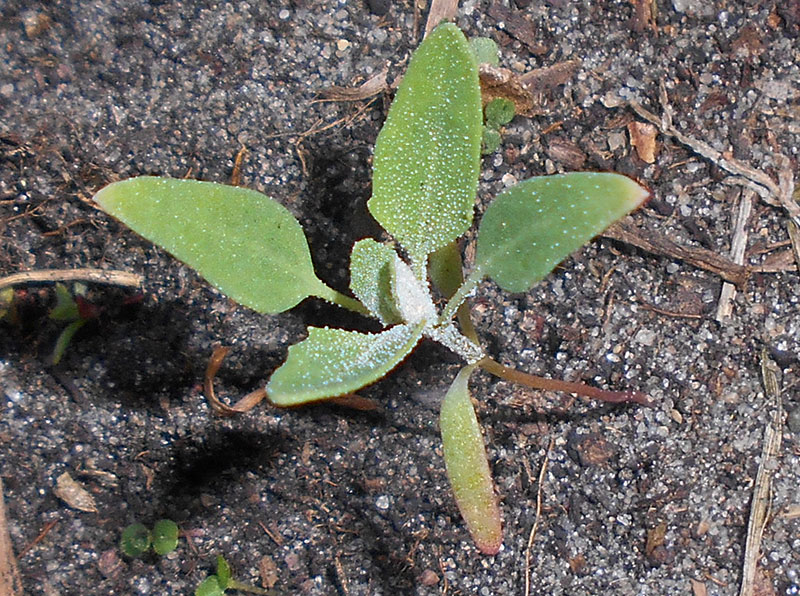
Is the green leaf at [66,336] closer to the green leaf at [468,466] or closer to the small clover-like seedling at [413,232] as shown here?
the small clover-like seedling at [413,232]

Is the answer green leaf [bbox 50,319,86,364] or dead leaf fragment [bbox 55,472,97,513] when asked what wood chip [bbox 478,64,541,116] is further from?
dead leaf fragment [bbox 55,472,97,513]

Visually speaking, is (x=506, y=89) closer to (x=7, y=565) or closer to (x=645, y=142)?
(x=645, y=142)

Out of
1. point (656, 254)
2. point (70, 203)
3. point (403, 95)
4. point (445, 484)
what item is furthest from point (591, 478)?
point (70, 203)

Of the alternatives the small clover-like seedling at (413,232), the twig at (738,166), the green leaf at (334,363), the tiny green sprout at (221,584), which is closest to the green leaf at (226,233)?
the small clover-like seedling at (413,232)

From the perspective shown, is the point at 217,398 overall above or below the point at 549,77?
below

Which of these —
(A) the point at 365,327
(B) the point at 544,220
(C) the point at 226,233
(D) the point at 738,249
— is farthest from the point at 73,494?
(D) the point at 738,249

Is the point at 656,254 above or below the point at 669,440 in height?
above

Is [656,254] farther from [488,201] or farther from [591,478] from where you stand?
[591,478]
